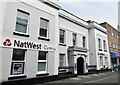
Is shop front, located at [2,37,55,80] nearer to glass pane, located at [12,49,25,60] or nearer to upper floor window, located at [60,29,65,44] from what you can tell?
glass pane, located at [12,49,25,60]

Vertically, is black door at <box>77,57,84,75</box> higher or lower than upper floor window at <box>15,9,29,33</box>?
lower

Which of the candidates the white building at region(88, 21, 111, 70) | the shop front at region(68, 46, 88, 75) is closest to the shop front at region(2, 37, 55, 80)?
the shop front at region(68, 46, 88, 75)

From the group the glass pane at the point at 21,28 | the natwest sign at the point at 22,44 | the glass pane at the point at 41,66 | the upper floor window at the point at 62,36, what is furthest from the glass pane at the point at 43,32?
the upper floor window at the point at 62,36

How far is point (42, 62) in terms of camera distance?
428 inches

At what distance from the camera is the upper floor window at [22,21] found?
937cm

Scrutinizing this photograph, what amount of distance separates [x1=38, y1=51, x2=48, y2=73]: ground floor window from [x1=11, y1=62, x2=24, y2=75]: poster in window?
1.79 meters

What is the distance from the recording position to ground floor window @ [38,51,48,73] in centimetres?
1059

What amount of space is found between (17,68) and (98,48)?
15.4 m

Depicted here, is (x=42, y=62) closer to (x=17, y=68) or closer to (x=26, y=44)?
(x=26, y=44)

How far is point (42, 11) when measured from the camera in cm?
1133

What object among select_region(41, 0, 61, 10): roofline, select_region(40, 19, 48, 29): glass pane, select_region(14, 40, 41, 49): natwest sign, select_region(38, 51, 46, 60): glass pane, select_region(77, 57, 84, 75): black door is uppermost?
select_region(41, 0, 61, 10): roofline

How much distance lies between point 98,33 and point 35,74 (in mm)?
15366

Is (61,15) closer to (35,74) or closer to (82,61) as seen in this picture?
(82,61)

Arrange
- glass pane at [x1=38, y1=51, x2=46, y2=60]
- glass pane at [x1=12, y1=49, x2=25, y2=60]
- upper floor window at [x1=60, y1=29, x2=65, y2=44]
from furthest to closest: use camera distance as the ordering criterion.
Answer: upper floor window at [x1=60, y1=29, x2=65, y2=44] < glass pane at [x1=38, y1=51, x2=46, y2=60] < glass pane at [x1=12, y1=49, x2=25, y2=60]
